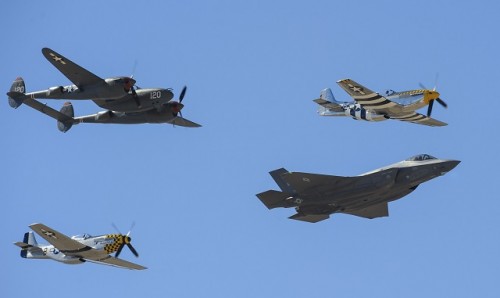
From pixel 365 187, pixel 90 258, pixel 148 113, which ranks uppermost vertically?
pixel 148 113

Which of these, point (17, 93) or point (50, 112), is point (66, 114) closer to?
point (50, 112)

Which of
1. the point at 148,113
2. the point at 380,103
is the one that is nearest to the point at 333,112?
the point at 380,103

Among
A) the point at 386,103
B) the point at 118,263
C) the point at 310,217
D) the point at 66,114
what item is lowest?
the point at 118,263

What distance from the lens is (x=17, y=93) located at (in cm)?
8544

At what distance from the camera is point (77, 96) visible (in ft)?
265

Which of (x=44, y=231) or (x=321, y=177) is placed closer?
(x=321, y=177)

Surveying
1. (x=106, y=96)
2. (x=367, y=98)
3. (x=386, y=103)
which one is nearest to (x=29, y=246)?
(x=106, y=96)

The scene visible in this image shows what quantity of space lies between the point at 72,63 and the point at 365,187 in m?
26.9

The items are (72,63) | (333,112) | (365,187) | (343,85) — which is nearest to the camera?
(365,187)

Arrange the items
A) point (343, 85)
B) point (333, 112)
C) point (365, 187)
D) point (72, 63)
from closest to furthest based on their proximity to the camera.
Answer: point (365, 187) → point (72, 63) → point (343, 85) → point (333, 112)

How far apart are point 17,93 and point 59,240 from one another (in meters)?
14.1

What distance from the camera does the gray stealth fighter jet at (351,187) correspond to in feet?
243

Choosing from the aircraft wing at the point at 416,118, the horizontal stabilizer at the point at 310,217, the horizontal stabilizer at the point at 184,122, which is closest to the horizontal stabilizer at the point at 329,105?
the aircraft wing at the point at 416,118

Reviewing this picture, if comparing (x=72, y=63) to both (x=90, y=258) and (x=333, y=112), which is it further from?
(x=333, y=112)
